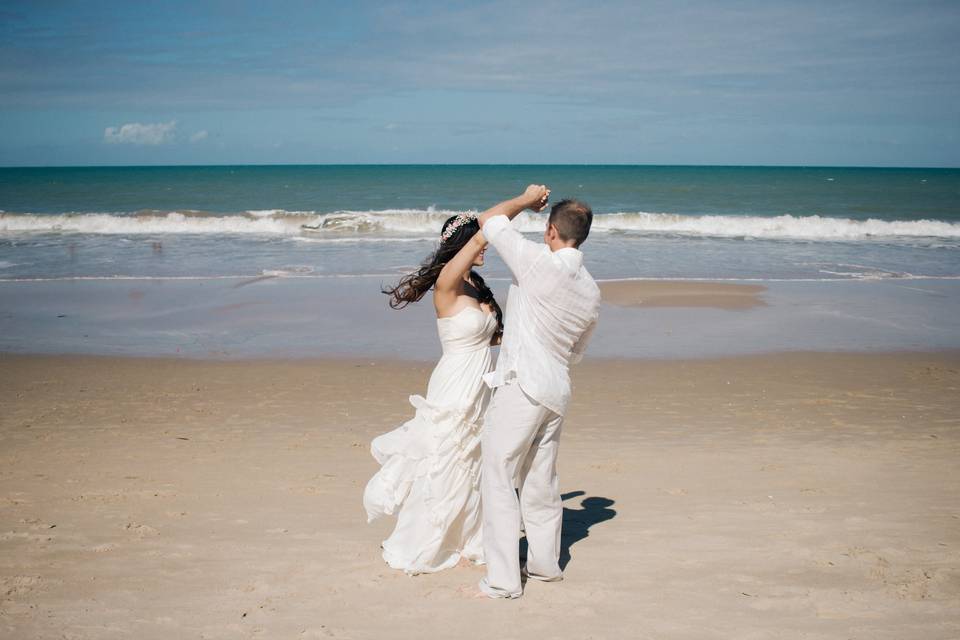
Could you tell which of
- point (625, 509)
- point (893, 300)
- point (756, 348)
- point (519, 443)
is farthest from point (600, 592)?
point (893, 300)

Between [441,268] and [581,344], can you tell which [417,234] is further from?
[581,344]

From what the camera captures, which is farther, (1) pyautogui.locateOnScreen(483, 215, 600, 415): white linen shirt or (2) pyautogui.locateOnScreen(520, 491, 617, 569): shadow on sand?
(2) pyautogui.locateOnScreen(520, 491, 617, 569): shadow on sand

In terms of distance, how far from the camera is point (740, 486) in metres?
5.47

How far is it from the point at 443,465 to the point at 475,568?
0.57m

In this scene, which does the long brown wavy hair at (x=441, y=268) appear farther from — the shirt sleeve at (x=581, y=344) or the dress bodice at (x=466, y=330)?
the shirt sleeve at (x=581, y=344)

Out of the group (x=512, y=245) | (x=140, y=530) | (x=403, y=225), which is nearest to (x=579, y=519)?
(x=512, y=245)

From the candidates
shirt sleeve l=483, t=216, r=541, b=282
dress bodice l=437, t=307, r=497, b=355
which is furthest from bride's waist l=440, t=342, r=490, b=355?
shirt sleeve l=483, t=216, r=541, b=282

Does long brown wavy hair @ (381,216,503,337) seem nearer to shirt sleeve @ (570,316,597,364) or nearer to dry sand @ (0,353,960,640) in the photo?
shirt sleeve @ (570,316,597,364)

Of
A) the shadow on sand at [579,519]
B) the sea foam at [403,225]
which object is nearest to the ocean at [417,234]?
the sea foam at [403,225]

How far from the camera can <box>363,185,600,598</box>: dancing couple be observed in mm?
3559

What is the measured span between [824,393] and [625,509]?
→ 3.99 metres

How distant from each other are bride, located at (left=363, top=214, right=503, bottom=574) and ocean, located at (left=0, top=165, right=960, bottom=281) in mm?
11905

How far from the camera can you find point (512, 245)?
349 centimetres

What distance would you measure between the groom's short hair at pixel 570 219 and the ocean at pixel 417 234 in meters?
12.4
